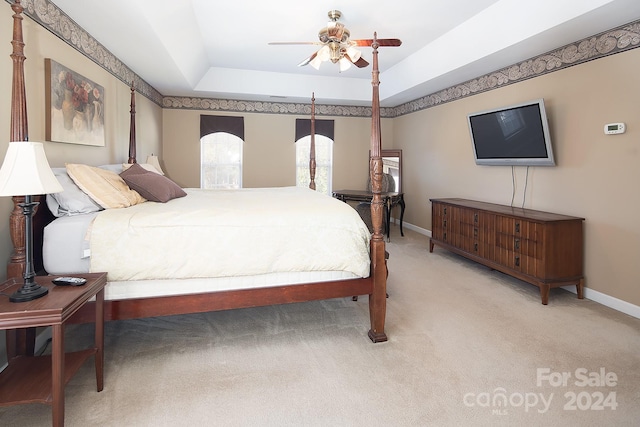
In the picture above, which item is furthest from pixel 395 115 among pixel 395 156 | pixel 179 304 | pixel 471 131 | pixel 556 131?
pixel 179 304

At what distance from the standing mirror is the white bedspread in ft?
15.1

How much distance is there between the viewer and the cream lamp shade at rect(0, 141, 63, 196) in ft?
4.92

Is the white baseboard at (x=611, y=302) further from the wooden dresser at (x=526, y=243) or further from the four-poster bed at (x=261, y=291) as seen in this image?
the four-poster bed at (x=261, y=291)

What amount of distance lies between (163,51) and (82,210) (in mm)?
2249

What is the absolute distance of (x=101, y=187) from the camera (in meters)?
2.39

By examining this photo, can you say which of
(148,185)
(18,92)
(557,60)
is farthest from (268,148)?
(18,92)

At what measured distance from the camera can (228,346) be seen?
2414 millimetres

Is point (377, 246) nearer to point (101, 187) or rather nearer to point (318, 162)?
point (101, 187)

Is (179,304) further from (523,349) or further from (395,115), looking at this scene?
(395,115)

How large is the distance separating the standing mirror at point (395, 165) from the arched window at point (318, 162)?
1.11m

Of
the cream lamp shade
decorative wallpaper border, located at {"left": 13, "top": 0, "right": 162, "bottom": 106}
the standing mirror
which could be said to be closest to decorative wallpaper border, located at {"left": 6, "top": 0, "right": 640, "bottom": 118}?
decorative wallpaper border, located at {"left": 13, "top": 0, "right": 162, "bottom": 106}

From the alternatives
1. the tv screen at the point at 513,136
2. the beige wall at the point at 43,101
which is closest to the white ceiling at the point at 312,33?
the beige wall at the point at 43,101

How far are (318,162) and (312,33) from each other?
3104 mm

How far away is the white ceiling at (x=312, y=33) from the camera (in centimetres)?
298
